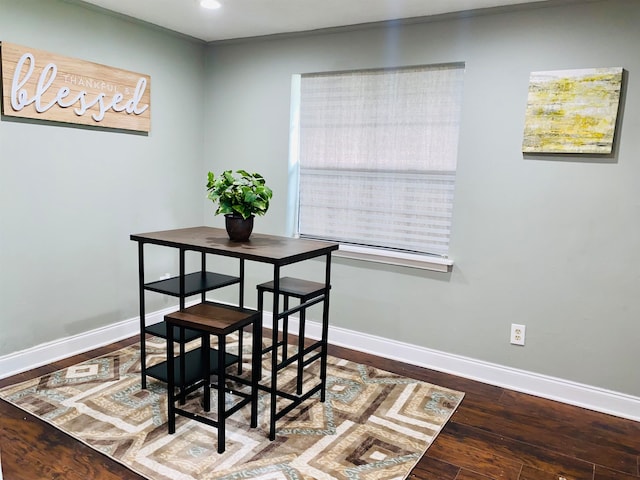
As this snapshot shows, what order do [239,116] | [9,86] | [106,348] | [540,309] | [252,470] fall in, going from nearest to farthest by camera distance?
[252,470] < [9,86] < [540,309] < [106,348] < [239,116]

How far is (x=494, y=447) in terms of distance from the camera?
2.27 metres

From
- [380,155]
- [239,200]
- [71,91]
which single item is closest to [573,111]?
[380,155]

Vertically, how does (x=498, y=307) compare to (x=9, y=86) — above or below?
below

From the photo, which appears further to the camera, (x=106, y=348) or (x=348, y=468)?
(x=106, y=348)

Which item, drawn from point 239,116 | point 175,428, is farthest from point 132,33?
point 175,428

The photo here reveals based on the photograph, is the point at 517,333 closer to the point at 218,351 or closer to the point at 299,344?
the point at 299,344

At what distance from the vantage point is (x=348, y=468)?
2.05 metres

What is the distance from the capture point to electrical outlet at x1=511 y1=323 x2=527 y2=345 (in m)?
2.84

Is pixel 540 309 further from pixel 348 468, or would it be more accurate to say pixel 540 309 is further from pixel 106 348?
pixel 106 348

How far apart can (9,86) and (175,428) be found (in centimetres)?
208

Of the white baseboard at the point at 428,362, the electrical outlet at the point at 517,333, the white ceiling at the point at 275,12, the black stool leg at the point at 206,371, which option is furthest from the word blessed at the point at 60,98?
the electrical outlet at the point at 517,333

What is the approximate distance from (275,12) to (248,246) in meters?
1.59

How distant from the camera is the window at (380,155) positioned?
3.04 metres

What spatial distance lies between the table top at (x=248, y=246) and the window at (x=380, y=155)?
2.91ft
